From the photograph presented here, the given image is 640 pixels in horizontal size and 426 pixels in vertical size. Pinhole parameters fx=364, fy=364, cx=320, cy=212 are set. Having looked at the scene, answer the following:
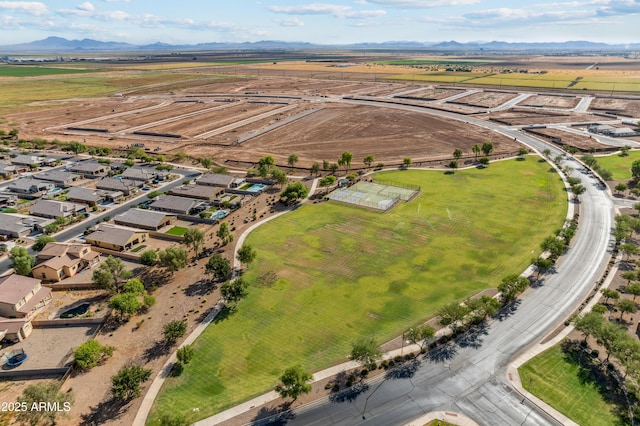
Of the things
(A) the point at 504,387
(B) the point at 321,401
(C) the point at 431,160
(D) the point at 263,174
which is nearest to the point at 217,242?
(D) the point at 263,174

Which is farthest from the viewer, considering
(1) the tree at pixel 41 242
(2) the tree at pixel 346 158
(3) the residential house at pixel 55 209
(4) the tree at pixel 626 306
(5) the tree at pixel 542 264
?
(2) the tree at pixel 346 158

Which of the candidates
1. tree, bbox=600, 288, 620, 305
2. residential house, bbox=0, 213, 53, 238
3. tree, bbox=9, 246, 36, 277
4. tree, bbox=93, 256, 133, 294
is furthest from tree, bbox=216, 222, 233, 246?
tree, bbox=600, 288, 620, 305

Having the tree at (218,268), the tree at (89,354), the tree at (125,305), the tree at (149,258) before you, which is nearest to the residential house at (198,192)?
the tree at (149,258)

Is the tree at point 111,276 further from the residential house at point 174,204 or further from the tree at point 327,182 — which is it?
the tree at point 327,182

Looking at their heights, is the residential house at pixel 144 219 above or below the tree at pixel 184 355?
above

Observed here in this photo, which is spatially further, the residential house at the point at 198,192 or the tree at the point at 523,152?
the tree at the point at 523,152

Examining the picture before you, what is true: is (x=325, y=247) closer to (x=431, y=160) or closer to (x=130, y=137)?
(x=431, y=160)

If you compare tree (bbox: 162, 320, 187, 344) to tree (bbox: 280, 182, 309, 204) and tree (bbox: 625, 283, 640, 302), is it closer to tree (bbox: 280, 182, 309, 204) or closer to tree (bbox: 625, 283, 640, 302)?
tree (bbox: 280, 182, 309, 204)
